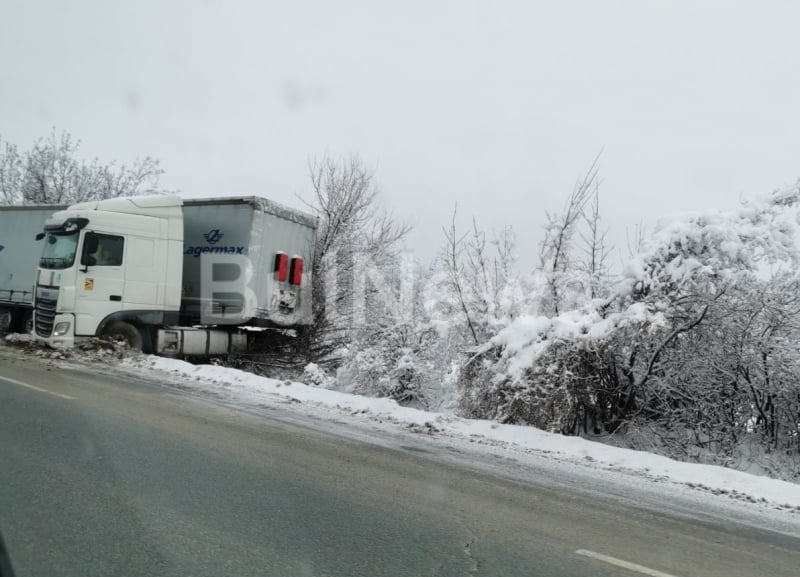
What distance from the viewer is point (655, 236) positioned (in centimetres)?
934

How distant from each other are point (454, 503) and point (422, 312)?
9364 millimetres

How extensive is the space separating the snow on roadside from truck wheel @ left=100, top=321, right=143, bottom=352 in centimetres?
109

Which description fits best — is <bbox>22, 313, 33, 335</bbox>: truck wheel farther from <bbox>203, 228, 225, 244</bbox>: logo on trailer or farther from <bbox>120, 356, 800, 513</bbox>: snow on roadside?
<bbox>203, 228, 225, 244</bbox>: logo on trailer

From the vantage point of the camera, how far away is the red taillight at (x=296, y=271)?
605 inches

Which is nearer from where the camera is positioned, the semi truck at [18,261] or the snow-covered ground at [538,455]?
the snow-covered ground at [538,455]

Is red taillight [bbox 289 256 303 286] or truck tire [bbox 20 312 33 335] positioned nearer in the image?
red taillight [bbox 289 256 303 286]

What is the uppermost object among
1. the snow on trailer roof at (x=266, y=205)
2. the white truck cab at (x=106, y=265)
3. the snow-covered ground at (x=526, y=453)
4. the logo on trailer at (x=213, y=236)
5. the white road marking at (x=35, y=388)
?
the snow on trailer roof at (x=266, y=205)

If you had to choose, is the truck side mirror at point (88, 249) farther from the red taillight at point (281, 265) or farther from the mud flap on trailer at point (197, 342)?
the red taillight at point (281, 265)

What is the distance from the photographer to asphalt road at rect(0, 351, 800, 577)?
3.41 meters

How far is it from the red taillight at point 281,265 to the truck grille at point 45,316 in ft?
16.1

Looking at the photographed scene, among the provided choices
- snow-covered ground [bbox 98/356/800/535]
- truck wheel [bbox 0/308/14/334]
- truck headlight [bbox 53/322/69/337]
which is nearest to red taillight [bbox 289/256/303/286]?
snow-covered ground [bbox 98/356/800/535]

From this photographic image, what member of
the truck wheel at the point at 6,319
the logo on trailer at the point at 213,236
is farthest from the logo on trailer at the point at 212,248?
the truck wheel at the point at 6,319

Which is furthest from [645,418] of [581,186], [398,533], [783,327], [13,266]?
[13,266]

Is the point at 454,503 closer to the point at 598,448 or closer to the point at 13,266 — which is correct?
the point at 598,448
